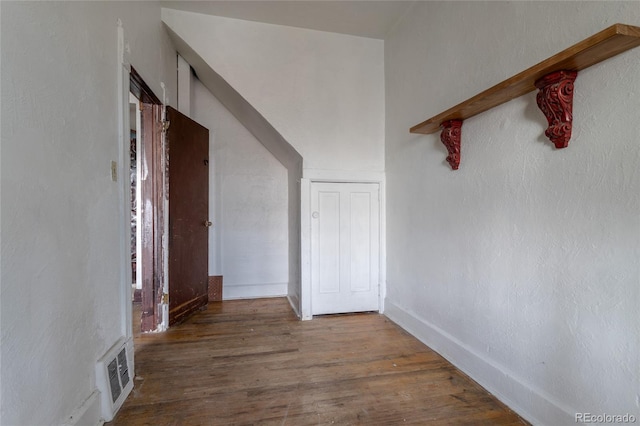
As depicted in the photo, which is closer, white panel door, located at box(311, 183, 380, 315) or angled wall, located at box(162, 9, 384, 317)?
angled wall, located at box(162, 9, 384, 317)

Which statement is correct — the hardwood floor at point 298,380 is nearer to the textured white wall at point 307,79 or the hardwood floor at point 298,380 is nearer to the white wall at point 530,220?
the white wall at point 530,220

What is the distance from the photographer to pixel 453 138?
2006 mm

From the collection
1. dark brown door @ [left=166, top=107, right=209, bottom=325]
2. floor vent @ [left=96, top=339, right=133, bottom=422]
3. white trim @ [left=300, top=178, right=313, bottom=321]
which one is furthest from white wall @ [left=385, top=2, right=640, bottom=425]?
dark brown door @ [left=166, top=107, right=209, bottom=325]

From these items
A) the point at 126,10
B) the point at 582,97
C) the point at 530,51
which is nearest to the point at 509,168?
the point at 582,97

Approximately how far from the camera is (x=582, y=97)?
1.30 meters

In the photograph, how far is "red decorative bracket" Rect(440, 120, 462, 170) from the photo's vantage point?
200 cm

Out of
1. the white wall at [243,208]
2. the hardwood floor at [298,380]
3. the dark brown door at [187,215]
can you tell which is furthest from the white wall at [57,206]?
Result: the white wall at [243,208]

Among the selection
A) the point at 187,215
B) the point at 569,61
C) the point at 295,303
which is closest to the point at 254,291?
the point at 295,303

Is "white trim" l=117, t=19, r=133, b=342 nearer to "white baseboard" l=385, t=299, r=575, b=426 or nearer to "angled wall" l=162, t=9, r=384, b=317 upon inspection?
"angled wall" l=162, t=9, r=384, b=317

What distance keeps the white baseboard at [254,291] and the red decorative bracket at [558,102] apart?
3.24 meters

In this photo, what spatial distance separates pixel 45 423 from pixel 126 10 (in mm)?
2341

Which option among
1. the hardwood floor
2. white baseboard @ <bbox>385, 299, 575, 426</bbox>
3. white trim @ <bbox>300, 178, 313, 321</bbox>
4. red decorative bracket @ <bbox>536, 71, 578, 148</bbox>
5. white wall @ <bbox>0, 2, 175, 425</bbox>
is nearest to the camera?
white wall @ <bbox>0, 2, 175, 425</bbox>

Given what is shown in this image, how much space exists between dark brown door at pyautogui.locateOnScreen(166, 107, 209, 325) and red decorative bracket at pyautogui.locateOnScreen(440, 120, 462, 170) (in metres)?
2.42

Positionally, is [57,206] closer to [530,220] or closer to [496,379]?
[530,220]
